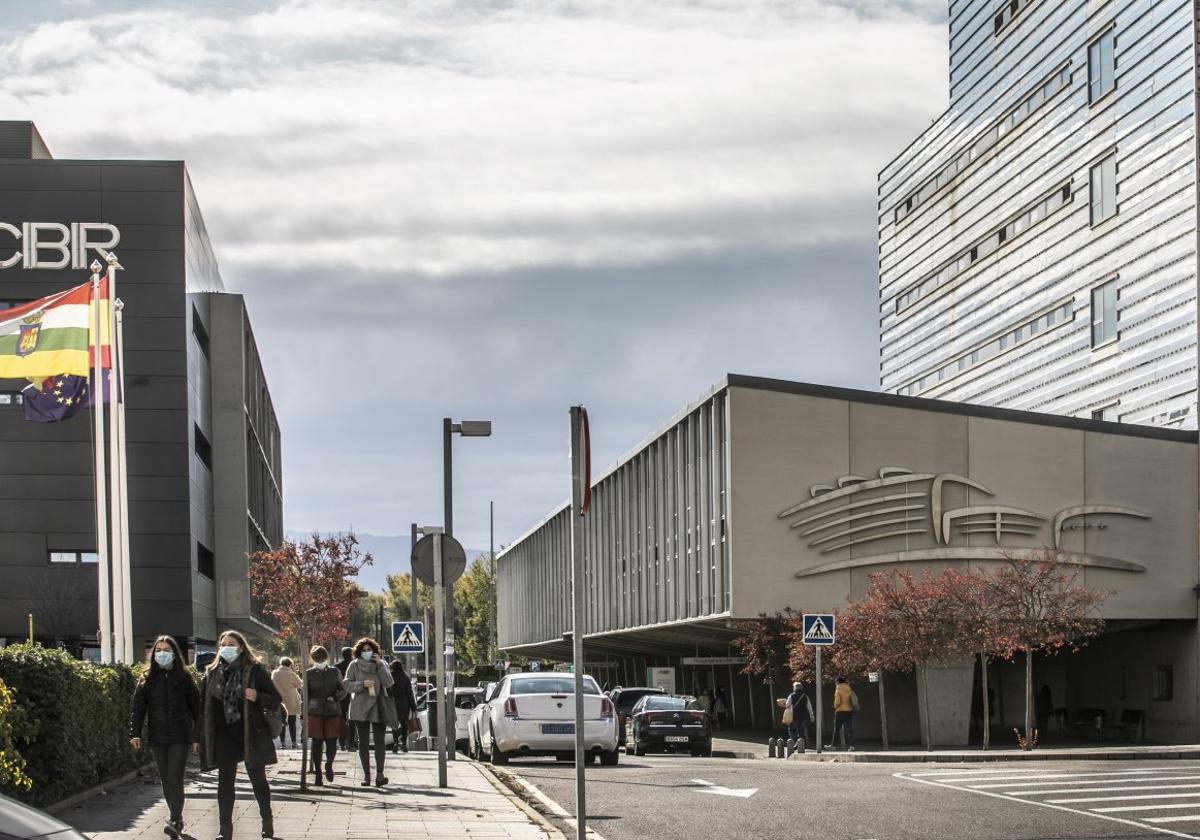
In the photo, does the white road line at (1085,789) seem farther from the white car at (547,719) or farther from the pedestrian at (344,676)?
the pedestrian at (344,676)

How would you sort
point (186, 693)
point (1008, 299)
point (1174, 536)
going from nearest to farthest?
1. point (186, 693)
2. point (1174, 536)
3. point (1008, 299)

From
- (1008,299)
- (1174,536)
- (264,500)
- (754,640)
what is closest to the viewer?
(754,640)

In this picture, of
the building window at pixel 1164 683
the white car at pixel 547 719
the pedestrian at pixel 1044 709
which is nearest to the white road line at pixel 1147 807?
the white car at pixel 547 719

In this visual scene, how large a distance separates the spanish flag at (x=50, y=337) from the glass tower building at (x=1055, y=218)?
39.5 metres

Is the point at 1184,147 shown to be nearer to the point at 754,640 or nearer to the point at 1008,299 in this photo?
the point at 1008,299

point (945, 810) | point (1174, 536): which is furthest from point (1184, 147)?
point (945, 810)

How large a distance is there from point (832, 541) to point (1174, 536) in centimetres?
998

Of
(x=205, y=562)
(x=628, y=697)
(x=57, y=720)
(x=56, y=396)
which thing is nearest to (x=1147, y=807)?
(x=57, y=720)

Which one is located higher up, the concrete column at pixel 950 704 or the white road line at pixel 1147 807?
the white road line at pixel 1147 807

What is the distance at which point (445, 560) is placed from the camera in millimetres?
18484

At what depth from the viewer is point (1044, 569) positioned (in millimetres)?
37531

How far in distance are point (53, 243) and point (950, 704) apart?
33169mm

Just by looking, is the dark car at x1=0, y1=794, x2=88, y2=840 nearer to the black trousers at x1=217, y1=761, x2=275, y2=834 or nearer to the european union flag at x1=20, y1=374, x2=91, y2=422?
the black trousers at x1=217, y1=761, x2=275, y2=834

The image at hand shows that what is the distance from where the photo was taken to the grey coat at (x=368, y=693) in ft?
67.1
